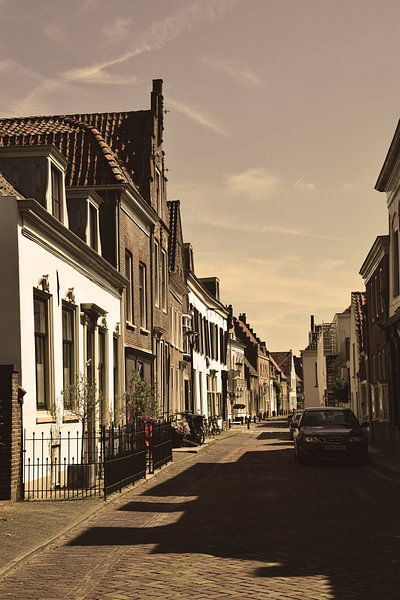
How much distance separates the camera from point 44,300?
1797 cm

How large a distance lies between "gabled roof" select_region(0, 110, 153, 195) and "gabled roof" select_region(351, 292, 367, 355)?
20.7m

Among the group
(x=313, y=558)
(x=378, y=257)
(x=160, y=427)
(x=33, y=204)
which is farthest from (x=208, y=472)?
(x=378, y=257)

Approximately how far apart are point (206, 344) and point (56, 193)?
119 ft

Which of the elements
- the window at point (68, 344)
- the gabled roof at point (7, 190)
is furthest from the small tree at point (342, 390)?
the gabled roof at point (7, 190)

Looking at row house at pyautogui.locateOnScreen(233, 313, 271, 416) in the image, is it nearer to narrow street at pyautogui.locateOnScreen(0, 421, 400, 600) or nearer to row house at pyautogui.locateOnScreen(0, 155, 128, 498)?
row house at pyautogui.locateOnScreen(0, 155, 128, 498)

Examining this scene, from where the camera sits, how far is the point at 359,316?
164 ft

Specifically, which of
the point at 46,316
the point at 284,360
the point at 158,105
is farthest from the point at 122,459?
the point at 284,360

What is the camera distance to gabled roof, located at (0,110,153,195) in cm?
2644

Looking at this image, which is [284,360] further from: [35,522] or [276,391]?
[35,522]

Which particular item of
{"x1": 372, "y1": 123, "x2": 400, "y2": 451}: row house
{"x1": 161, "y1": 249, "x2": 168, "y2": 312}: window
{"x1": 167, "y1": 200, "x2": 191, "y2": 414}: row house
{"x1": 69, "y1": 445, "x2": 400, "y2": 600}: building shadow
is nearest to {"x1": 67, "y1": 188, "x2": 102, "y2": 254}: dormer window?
{"x1": 69, "y1": 445, "x2": 400, "y2": 600}: building shadow

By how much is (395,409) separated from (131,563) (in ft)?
77.9

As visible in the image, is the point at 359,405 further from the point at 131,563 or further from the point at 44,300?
the point at 131,563

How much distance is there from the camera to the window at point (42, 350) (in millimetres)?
17438

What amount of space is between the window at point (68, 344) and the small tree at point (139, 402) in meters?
4.86
